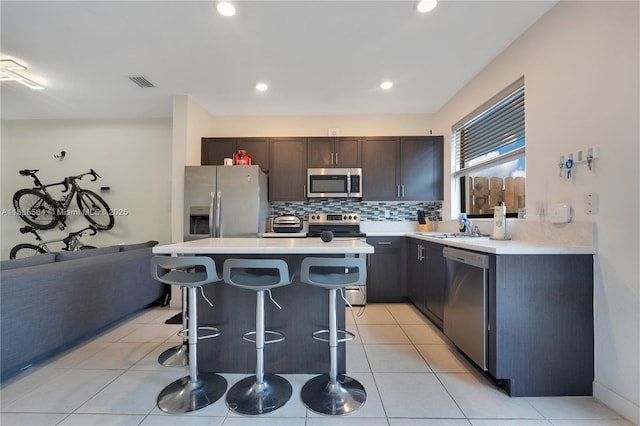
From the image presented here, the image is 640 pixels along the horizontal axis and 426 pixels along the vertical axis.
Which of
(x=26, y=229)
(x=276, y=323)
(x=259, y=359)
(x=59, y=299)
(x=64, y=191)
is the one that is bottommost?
(x=259, y=359)

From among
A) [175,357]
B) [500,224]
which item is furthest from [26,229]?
[500,224]

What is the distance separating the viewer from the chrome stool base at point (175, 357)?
6.66ft

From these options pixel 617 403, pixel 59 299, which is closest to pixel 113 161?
pixel 59 299

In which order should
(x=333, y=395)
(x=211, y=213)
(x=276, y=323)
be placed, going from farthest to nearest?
1. (x=211, y=213)
2. (x=276, y=323)
3. (x=333, y=395)

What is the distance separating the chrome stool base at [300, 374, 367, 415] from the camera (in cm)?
153

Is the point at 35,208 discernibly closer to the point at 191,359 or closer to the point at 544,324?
the point at 191,359

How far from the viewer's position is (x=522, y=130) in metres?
2.30

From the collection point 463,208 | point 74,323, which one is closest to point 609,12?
point 463,208

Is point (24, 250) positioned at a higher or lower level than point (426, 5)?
lower

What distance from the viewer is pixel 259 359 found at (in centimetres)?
162

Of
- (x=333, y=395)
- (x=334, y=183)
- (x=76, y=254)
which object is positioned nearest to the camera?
(x=333, y=395)

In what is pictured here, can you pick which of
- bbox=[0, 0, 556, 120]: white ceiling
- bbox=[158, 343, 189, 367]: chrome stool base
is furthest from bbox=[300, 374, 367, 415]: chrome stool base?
bbox=[0, 0, 556, 120]: white ceiling

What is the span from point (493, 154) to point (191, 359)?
10.6 ft

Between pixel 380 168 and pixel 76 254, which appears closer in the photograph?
pixel 76 254
